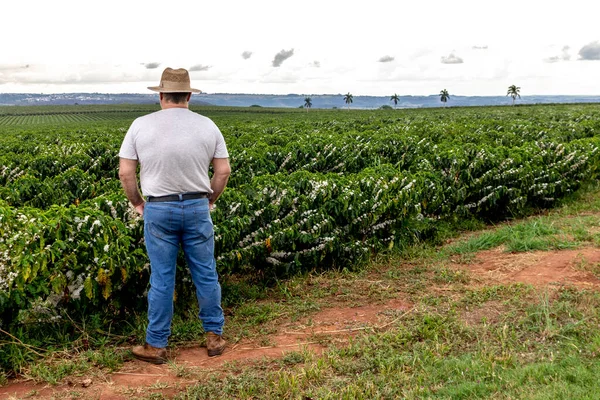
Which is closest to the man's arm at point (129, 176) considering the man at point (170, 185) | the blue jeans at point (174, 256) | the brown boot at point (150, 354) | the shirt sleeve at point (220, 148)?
the man at point (170, 185)

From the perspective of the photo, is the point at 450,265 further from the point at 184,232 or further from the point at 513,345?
the point at 184,232

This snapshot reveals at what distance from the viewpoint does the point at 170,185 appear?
4867 mm

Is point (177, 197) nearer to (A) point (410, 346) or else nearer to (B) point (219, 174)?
(B) point (219, 174)

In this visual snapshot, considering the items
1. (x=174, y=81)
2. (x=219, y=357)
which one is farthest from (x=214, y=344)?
(x=174, y=81)

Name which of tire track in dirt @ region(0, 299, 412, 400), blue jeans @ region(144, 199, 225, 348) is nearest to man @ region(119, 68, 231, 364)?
blue jeans @ region(144, 199, 225, 348)

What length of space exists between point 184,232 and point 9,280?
5.48 ft

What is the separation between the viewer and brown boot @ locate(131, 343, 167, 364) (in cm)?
508

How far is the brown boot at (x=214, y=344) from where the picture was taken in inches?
206

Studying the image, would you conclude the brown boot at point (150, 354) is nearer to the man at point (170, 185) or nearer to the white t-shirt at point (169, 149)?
the man at point (170, 185)

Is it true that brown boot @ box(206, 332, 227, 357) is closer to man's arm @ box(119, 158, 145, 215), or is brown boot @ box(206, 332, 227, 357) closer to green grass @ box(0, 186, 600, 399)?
green grass @ box(0, 186, 600, 399)

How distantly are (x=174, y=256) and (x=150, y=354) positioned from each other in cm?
96

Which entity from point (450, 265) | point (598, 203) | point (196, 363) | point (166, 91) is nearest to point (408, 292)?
point (450, 265)

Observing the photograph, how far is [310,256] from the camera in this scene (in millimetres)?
7668

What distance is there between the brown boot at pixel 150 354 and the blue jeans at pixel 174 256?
0.16 ft
